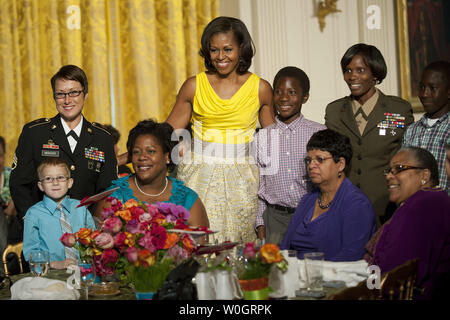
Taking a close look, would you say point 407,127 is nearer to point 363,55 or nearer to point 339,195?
point 363,55

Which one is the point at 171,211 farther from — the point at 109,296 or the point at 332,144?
the point at 332,144

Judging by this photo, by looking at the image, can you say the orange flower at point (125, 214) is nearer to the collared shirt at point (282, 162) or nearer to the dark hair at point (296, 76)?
the collared shirt at point (282, 162)

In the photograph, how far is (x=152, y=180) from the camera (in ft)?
10.1

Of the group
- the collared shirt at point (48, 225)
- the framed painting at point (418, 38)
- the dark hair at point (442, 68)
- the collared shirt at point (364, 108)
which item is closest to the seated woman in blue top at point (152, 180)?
the collared shirt at point (48, 225)

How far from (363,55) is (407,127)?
0.51m

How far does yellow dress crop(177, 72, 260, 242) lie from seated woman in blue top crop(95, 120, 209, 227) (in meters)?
0.39

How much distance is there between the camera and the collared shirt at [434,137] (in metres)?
3.31

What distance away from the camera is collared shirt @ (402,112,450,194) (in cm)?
331

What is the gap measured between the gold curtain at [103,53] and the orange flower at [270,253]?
4.05 meters

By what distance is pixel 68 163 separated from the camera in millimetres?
3369

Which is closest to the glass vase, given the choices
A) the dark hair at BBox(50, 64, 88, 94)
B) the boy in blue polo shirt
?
the boy in blue polo shirt

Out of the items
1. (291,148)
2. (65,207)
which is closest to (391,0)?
(291,148)

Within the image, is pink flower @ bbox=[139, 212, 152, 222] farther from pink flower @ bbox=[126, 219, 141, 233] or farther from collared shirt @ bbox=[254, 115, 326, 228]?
collared shirt @ bbox=[254, 115, 326, 228]

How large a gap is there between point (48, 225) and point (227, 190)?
3.43 ft
